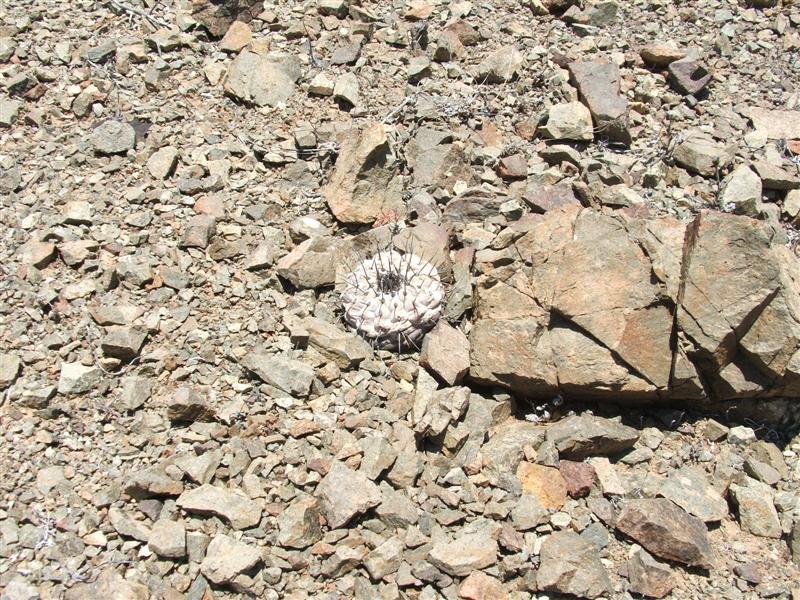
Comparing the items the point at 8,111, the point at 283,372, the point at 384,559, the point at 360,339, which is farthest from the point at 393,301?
the point at 8,111

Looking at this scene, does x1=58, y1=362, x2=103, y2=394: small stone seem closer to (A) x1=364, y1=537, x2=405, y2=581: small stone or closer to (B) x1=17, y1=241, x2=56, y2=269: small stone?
(B) x1=17, y1=241, x2=56, y2=269: small stone

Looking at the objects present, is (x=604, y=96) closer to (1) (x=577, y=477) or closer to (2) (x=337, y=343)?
(2) (x=337, y=343)

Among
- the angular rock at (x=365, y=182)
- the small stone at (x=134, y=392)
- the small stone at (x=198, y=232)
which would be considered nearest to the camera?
the small stone at (x=134, y=392)

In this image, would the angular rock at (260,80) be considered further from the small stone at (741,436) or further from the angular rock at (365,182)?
the small stone at (741,436)

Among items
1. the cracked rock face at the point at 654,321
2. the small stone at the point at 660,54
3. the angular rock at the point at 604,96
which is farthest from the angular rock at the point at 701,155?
the cracked rock face at the point at 654,321

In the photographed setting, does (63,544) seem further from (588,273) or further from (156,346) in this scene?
(588,273)

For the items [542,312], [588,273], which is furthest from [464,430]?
[588,273]

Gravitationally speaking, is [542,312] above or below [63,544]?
above
